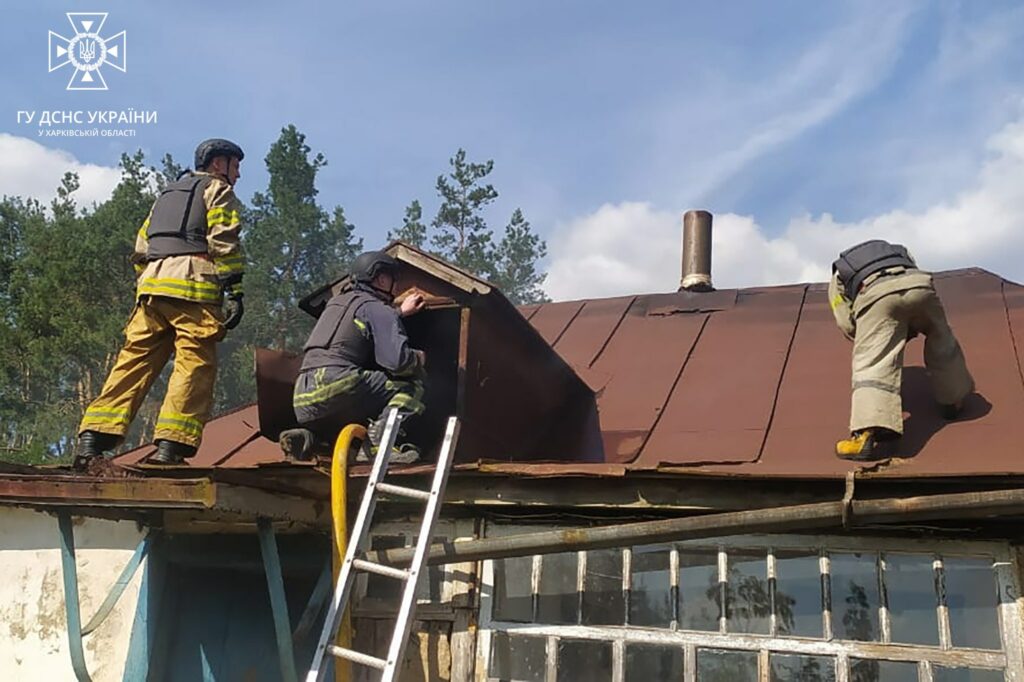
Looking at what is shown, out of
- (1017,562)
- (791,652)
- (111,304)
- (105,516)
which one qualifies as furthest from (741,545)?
(111,304)

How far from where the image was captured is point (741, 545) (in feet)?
15.3

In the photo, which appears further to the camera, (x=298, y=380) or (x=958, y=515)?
(x=298, y=380)


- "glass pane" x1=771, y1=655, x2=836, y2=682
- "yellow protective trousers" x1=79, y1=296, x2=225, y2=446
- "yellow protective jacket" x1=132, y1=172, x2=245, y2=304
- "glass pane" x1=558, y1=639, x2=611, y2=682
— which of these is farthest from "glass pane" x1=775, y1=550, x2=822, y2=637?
"yellow protective jacket" x1=132, y1=172, x2=245, y2=304

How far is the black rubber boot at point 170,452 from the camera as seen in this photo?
4.57m

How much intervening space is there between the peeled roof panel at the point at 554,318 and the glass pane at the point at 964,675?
14.0ft

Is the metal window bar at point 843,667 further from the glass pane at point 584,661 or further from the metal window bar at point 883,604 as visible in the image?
the glass pane at point 584,661

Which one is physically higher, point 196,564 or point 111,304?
point 111,304

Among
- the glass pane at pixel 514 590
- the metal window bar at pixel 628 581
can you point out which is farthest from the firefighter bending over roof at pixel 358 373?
the metal window bar at pixel 628 581

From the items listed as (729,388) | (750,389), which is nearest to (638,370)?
(729,388)

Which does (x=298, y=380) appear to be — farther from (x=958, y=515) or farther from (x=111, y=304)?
(x=111, y=304)

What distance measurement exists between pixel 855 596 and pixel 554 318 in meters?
4.56

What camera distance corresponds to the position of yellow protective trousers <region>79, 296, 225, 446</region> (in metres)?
4.64

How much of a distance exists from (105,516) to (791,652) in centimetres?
375

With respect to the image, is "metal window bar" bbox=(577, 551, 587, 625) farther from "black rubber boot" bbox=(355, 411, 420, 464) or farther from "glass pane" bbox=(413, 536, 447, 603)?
"black rubber boot" bbox=(355, 411, 420, 464)
